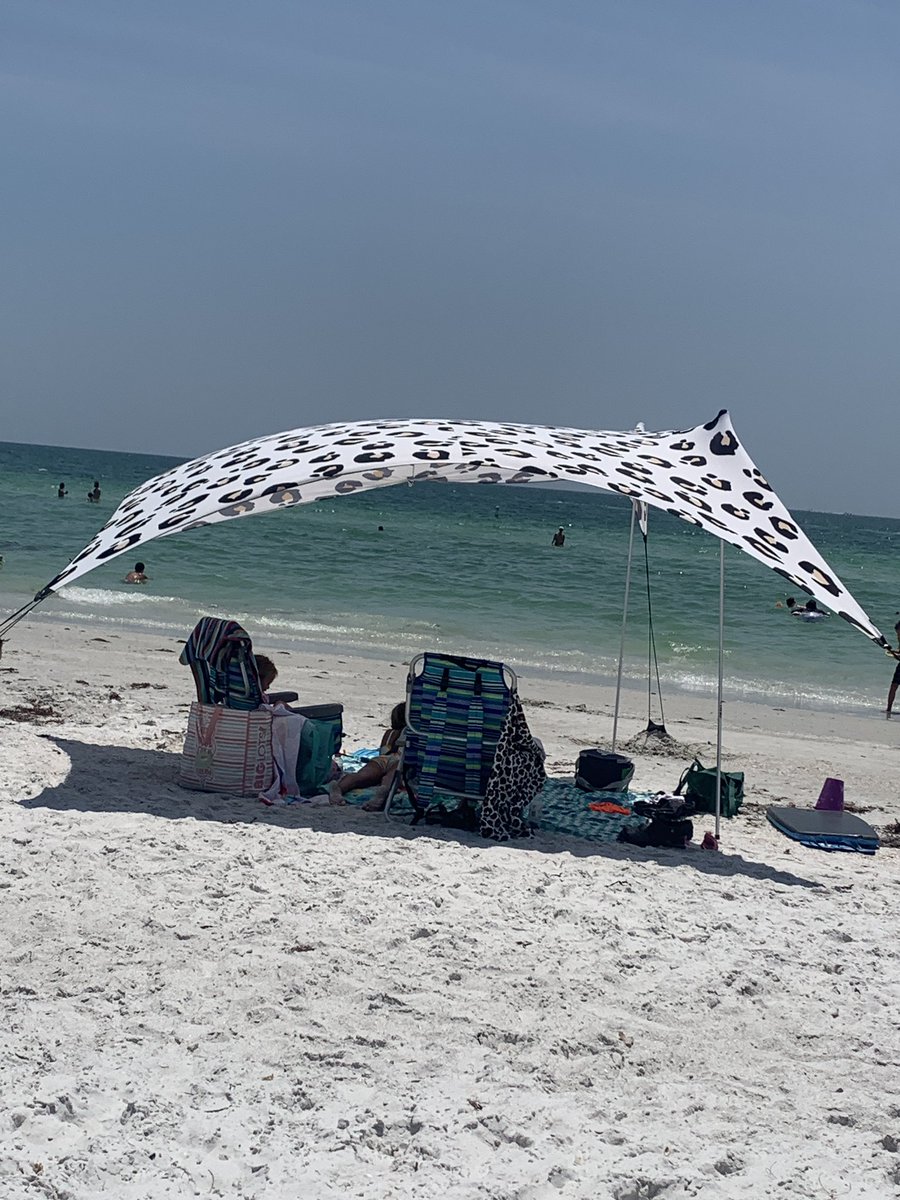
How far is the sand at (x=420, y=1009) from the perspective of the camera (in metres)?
3.13

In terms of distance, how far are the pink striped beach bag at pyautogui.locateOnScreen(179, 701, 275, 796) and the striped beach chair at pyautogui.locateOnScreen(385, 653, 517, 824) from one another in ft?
2.66

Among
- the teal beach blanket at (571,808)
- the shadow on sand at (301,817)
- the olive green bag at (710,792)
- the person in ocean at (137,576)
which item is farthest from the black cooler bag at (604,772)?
the person in ocean at (137,576)

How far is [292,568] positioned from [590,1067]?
70.6 ft

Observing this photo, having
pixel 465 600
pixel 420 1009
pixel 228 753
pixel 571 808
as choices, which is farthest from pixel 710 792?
pixel 465 600

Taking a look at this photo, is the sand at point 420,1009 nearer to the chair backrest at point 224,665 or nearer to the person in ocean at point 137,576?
the chair backrest at point 224,665

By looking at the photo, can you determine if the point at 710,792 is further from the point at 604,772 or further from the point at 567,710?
the point at 567,710

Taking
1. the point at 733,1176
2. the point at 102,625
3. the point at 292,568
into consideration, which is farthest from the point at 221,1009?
the point at 292,568

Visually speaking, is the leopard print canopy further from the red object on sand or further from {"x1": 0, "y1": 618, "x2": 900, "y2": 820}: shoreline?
{"x1": 0, "y1": 618, "x2": 900, "y2": 820}: shoreline

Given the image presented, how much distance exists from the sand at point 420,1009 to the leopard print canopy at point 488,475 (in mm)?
1483

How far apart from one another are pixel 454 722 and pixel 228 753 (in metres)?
1.30

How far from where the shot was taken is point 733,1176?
3.14 m

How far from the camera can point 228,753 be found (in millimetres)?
6629

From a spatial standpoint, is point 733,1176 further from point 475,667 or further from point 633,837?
point 475,667

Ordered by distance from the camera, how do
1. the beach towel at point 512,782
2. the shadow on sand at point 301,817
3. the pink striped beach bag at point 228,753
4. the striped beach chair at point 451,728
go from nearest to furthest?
1. the shadow on sand at point 301,817
2. the beach towel at point 512,782
3. the striped beach chair at point 451,728
4. the pink striped beach bag at point 228,753
